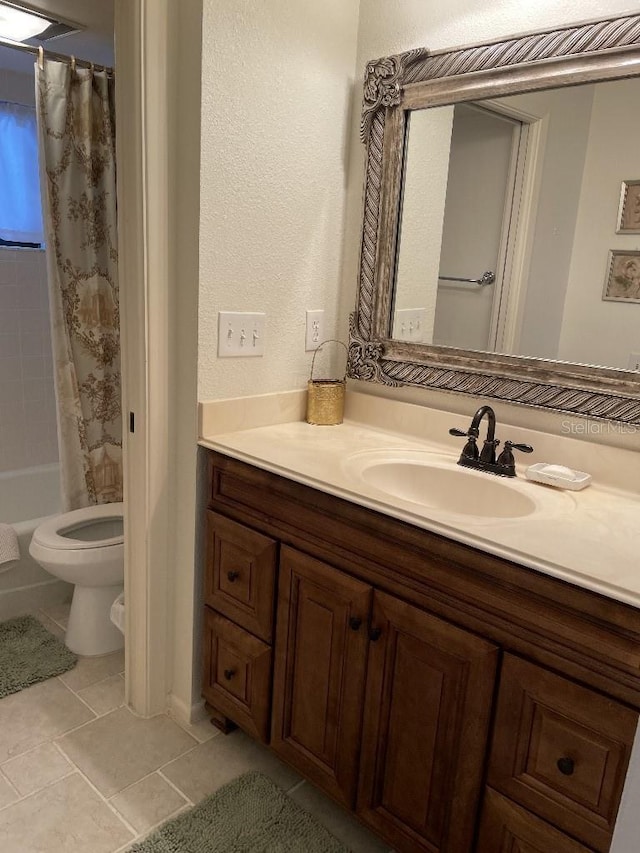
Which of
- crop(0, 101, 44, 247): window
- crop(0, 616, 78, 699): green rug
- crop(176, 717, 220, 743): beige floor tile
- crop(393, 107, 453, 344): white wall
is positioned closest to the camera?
crop(393, 107, 453, 344): white wall

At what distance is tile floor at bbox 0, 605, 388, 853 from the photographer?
1.51 meters

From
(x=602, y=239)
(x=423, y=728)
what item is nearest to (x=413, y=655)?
(x=423, y=728)

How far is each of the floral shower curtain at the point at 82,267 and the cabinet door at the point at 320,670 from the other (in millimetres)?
1307

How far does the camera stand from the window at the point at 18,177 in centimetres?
301

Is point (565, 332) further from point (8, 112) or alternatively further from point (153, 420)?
point (8, 112)

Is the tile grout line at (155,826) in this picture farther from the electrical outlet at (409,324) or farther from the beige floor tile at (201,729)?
the electrical outlet at (409,324)

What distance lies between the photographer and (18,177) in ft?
10.1

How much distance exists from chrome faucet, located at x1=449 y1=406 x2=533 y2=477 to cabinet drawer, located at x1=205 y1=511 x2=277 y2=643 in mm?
518

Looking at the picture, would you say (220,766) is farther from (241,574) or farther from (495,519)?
(495,519)

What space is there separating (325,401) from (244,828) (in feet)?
3.60

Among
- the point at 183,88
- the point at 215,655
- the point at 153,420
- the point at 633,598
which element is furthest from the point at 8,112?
the point at 633,598

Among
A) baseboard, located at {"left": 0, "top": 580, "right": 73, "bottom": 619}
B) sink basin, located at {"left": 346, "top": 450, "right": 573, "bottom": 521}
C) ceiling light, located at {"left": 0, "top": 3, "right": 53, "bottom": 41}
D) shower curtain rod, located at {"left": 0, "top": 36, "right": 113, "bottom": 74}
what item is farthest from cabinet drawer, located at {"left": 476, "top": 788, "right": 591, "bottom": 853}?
ceiling light, located at {"left": 0, "top": 3, "right": 53, "bottom": 41}

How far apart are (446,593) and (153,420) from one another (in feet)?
2.91

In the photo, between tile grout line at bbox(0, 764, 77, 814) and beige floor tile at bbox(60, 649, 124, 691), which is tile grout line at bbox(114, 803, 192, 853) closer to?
tile grout line at bbox(0, 764, 77, 814)
